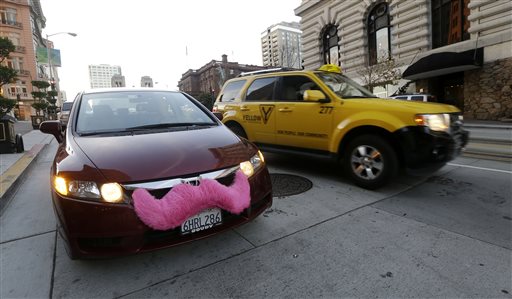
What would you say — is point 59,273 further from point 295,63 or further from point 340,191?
point 295,63

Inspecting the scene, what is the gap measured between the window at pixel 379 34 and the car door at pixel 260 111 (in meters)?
17.7

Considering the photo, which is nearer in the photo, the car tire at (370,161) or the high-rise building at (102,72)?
the car tire at (370,161)

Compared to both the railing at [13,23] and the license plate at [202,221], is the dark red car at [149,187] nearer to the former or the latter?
the license plate at [202,221]

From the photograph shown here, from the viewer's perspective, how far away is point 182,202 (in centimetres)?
225

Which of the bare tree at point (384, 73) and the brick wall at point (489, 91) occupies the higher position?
the bare tree at point (384, 73)

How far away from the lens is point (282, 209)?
3.82 m

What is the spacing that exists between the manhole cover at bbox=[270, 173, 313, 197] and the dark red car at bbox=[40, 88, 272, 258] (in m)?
1.49

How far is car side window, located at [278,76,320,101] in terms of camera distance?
5305 millimetres

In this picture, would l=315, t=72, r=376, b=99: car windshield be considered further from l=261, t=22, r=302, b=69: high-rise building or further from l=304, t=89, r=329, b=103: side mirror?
l=261, t=22, r=302, b=69: high-rise building

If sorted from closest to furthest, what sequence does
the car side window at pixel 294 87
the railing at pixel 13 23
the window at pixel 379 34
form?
the car side window at pixel 294 87 → the window at pixel 379 34 → the railing at pixel 13 23

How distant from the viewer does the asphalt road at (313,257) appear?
2309 mm

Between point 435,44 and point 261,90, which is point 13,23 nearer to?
point 435,44

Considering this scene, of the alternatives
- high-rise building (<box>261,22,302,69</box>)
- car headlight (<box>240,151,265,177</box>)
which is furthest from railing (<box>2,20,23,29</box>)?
car headlight (<box>240,151,265,177</box>)

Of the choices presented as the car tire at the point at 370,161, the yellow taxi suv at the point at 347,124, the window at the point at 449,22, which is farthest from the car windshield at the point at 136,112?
the window at the point at 449,22
